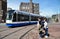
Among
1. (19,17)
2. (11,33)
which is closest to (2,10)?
(19,17)

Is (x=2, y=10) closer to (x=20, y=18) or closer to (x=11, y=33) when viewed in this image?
(x=20, y=18)

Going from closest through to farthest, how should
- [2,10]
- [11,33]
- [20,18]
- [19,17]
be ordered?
[11,33]
[19,17]
[20,18]
[2,10]

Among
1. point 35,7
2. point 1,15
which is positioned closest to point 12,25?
point 1,15

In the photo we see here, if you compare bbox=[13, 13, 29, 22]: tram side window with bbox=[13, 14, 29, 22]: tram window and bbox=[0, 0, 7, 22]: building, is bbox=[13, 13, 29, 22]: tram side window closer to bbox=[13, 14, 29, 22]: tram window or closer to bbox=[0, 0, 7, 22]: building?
bbox=[13, 14, 29, 22]: tram window

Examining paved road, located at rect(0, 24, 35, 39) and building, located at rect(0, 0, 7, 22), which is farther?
building, located at rect(0, 0, 7, 22)

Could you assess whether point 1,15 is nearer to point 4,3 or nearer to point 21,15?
point 4,3

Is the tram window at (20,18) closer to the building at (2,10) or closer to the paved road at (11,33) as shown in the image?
the paved road at (11,33)

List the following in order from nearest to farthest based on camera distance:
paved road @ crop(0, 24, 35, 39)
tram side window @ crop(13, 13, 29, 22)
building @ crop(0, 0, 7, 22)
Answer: paved road @ crop(0, 24, 35, 39) → tram side window @ crop(13, 13, 29, 22) → building @ crop(0, 0, 7, 22)

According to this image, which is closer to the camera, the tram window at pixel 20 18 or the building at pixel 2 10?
the tram window at pixel 20 18

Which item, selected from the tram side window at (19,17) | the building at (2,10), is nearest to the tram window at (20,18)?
the tram side window at (19,17)

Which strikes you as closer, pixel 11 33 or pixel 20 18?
pixel 11 33

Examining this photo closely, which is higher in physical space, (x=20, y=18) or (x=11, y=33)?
(x=20, y=18)

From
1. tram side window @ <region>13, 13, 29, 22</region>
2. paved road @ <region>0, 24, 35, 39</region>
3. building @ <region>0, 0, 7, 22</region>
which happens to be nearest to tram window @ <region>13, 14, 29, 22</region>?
tram side window @ <region>13, 13, 29, 22</region>

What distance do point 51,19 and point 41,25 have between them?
→ 70445mm
